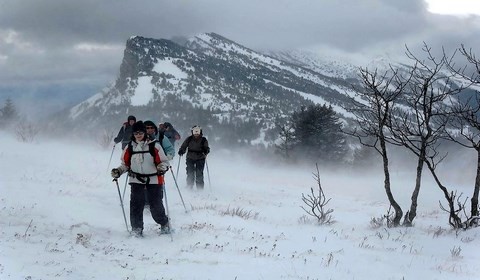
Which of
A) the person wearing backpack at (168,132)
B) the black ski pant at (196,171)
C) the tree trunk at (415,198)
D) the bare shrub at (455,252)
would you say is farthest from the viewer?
the person wearing backpack at (168,132)

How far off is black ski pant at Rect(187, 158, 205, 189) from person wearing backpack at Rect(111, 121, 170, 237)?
680 cm

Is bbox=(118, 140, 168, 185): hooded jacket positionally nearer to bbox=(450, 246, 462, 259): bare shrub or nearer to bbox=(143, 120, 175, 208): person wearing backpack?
bbox=(143, 120, 175, 208): person wearing backpack

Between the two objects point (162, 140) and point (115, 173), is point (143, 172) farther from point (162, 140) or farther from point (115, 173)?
point (162, 140)

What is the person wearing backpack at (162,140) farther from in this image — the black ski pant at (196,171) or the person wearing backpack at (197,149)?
the black ski pant at (196,171)

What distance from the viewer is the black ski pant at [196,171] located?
50.3ft

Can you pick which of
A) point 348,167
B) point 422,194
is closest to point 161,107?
point 348,167

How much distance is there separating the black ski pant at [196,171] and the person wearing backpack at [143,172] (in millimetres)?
6801

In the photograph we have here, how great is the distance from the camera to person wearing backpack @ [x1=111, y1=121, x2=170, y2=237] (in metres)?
8.30

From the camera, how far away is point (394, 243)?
9.36 meters

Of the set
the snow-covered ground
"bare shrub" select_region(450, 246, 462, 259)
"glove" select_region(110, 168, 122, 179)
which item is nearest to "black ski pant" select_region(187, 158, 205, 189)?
the snow-covered ground

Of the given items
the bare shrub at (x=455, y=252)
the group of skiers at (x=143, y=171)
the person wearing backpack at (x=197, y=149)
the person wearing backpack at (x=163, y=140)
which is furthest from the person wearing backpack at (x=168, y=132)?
the bare shrub at (x=455, y=252)

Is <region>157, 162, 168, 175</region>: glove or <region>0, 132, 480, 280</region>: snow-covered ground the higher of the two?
<region>157, 162, 168, 175</region>: glove

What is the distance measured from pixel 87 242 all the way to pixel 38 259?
117 centimetres

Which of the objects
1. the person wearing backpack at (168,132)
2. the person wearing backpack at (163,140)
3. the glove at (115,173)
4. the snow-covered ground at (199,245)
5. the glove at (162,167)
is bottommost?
the snow-covered ground at (199,245)
